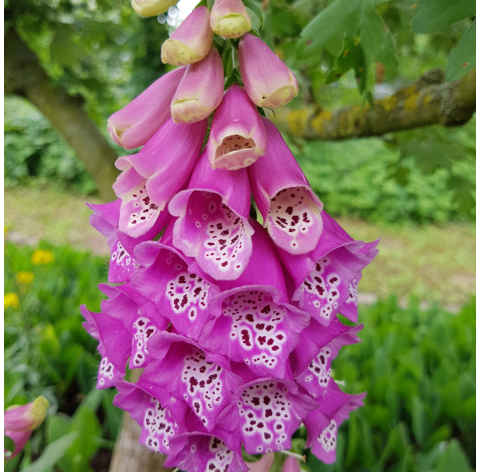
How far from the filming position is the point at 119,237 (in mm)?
519

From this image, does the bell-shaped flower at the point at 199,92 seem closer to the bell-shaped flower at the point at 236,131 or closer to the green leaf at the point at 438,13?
the bell-shaped flower at the point at 236,131

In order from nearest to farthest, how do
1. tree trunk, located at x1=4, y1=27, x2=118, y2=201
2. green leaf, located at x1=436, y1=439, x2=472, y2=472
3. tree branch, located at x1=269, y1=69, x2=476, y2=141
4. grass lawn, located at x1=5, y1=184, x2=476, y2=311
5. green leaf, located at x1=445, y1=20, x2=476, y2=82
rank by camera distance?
green leaf, located at x1=445, y1=20, x2=476, y2=82 → tree branch, located at x1=269, y1=69, x2=476, y2=141 → green leaf, located at x1=436, y1=439, x2=472, y2=472 → tree trunk, located at x1=4, y1=27, x2=118, y2=201 → grass lawn, located at x1=5, y1=184, x2=476, y2=311

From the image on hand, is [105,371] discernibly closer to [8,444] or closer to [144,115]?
[8,444]

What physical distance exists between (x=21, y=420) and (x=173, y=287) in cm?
43

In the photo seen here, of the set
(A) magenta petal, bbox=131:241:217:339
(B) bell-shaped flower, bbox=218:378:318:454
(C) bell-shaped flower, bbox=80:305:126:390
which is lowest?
(B) bell-shaped flower, bbox=218:378:318:454

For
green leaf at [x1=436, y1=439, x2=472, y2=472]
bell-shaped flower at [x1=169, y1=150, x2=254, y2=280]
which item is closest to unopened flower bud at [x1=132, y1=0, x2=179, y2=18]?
bell-shaped flower at [x1=169, y1=150, x2=254, y2=280]

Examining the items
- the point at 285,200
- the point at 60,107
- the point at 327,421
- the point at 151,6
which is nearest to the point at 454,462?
the point at 327,421

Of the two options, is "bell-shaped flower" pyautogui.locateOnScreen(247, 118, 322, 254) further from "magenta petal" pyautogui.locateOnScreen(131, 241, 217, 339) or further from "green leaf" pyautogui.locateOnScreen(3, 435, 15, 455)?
"green leaf" pyautogui.locateOnScreen(3, 435, 15, 455)

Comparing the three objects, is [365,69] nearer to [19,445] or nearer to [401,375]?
[19,445]

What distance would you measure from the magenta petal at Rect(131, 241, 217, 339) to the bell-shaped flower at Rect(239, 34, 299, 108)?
0.20 metres

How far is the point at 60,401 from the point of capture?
174cm

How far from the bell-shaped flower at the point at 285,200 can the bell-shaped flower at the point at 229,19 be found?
0.40 feet

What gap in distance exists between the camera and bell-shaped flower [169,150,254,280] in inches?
18.1

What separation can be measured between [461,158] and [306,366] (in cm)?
85
